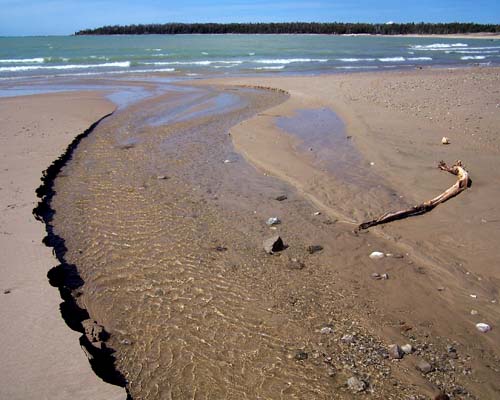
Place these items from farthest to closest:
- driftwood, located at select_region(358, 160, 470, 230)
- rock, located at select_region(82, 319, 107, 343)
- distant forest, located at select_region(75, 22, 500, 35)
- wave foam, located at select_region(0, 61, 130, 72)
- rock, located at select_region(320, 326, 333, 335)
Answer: distant forest, located at select_region(75, 22, 500, 35)
wave foam, located at select_region(0, 61, 130, 72)
driftwood, located at select_region(358, 160, 470, 230)
rock, located at select_region(320, 326, 333, 335)
rock, located at select_region(82, 319, 107, 343)

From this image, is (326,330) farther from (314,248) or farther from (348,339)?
(314,248)

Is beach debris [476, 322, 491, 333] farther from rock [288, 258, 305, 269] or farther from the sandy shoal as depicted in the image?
the sandy shoal

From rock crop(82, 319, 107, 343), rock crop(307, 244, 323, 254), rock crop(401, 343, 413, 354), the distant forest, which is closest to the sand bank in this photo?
rock crop(401, 343, 413, 354)

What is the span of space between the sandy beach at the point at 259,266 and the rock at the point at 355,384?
0.02 meters

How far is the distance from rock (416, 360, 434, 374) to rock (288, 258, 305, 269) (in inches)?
60.4

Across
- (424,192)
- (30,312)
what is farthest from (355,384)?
(424,192)

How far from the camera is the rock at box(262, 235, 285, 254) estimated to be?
465cm

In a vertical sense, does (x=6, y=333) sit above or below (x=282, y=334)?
above

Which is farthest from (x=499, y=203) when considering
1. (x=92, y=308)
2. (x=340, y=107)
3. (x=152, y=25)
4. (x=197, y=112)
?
(x=152, y=25)

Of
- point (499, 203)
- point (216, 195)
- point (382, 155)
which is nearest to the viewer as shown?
point (499, 203)

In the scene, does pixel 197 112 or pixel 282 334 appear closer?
pixel 282 334

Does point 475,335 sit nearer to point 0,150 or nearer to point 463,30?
point 0,150

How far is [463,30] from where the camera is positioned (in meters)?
107

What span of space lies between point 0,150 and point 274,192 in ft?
16.6
